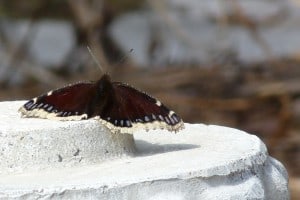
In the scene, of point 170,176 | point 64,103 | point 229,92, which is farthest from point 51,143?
point 229,92

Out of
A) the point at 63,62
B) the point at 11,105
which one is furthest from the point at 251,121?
the point at 11,105

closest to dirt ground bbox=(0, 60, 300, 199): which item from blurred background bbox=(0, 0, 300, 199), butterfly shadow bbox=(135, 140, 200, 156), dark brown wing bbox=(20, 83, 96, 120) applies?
blurred background bbox=(0, 0, 300, 199)

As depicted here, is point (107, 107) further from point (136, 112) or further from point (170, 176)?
point (170, 176)

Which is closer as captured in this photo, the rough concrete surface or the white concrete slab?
the rough concrete surface

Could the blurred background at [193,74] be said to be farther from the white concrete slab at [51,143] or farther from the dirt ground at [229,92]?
the white concrete slab at [51,143]

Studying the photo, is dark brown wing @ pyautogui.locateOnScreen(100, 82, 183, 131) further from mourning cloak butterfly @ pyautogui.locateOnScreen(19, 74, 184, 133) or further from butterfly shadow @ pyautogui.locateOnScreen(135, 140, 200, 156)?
butterfly shadow @ pyautogui.locateOnScreen(135, 140, 200, 156)

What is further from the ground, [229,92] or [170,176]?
[229,92]
